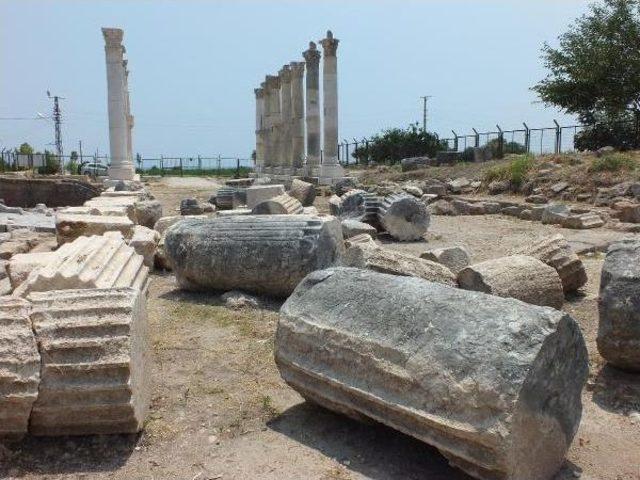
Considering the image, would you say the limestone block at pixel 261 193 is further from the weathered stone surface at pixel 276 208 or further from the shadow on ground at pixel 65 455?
the shadow on ground at pixel 65 455

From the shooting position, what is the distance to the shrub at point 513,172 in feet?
59.9

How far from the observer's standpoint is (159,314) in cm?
577

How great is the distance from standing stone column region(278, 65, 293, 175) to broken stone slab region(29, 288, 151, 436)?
27.5m

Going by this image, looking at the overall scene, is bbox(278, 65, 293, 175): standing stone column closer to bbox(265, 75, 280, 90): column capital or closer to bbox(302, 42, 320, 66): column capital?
bbox(265, 75, 280, 90): column capital

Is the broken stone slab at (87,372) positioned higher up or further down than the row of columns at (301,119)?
further down

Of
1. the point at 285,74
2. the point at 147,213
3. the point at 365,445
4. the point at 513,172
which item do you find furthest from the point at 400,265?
the point at 285,74

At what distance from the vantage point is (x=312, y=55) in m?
25.7

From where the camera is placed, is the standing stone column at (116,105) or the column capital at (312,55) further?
the column capital at (312,55)

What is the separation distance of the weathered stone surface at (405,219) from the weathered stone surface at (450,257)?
3770 millimetres

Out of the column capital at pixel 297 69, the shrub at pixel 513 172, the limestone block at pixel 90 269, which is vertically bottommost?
the limestone block at pixel 90 269

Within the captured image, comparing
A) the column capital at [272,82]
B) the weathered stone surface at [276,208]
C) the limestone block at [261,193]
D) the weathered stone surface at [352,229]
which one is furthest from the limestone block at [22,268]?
the column capital at [272,82]

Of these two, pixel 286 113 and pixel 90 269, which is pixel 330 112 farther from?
pixel 90 269

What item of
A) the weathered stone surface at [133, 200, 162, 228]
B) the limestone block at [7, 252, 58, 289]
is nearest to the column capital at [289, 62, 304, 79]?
the weathered stone surface at [133, 200, 162, 228]

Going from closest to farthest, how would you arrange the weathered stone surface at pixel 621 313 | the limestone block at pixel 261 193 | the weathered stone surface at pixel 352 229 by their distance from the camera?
the weathered stone surface at pixel 621 313 < the weathered stone surface at pixel 352 229 < the limestone block at pixel 261 193
